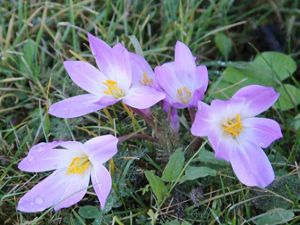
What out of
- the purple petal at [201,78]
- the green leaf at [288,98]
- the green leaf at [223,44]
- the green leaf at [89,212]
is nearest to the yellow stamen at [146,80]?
the purple petal at [201,78]

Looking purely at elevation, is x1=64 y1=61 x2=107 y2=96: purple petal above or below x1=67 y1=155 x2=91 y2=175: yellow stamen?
above

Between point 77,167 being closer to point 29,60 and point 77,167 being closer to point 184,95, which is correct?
point 184,95

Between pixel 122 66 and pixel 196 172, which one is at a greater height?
pixel 122 66

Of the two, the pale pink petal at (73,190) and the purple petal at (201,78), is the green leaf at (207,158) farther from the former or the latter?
the pale pink petal at (73,190)

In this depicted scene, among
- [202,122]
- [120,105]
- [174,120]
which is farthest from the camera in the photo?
[120,105]

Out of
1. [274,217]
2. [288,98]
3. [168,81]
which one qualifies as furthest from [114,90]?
[288,98]

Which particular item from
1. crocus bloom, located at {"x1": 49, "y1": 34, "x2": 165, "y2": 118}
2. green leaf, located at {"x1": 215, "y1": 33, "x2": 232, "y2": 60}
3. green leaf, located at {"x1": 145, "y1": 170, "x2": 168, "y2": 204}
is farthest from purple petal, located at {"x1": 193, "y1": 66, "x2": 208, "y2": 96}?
green leaf, located at {"x1": 215, "y1": 33, "x2": 232, "y2": 60}

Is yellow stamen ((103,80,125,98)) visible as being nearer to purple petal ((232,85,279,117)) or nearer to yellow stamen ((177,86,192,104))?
yellow stamen ((177,86,192,104))

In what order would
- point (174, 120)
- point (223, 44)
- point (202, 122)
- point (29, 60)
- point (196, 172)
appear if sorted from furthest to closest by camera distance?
point (223, 44)
point (29, 60)
point (174, 120)
point (196, 172)
point (202, 122)
